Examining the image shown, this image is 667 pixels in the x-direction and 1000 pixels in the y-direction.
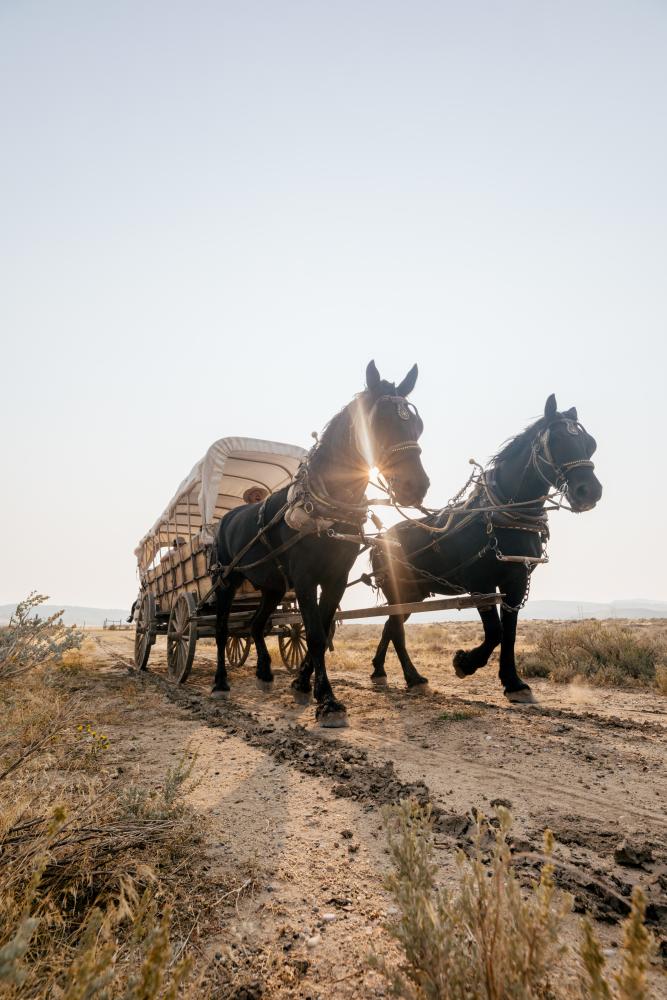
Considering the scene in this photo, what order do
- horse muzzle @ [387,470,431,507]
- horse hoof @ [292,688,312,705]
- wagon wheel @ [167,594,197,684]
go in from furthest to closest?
wagon wheel @ [167,594,197,684] → horse hoof @ [292,688,312,705] → horse muzzle @ [387,470,431,507]

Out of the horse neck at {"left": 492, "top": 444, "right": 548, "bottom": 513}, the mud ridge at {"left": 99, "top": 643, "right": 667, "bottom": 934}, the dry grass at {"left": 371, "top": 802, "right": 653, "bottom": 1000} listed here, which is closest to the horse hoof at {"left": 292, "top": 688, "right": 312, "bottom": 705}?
the mud ridge at {"left": 99, "top": 643, "right": 667, "bottom": 934}

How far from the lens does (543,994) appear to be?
3.82ft

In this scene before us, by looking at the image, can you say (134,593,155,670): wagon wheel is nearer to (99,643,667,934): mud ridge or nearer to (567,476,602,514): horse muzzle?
(99,643,667,934): mud ridge

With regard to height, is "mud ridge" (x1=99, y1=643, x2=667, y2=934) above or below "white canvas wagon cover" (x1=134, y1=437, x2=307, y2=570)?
below

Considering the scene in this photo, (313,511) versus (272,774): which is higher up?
(313,511)

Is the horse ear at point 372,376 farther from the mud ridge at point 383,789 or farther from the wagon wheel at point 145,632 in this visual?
the wagon wheel at point 145,632

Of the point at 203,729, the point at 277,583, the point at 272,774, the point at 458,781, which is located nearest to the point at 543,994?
the point at 458,781

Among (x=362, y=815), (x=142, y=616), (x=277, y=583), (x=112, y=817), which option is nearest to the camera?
(x=112, y=817)

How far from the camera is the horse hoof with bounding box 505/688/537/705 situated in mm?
5164

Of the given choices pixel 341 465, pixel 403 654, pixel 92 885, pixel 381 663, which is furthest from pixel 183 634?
pixel 92 885

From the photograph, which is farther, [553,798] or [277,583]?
[277,583]

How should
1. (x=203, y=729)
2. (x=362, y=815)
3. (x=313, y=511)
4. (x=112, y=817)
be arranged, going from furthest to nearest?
(x=313, y=511), (x=203, y=729), (x=362, y=815), (x=112, y=817)

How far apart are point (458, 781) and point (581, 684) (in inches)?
186

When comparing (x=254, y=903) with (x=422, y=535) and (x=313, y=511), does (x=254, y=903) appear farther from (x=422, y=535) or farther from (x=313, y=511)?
(x=422, y=535)
